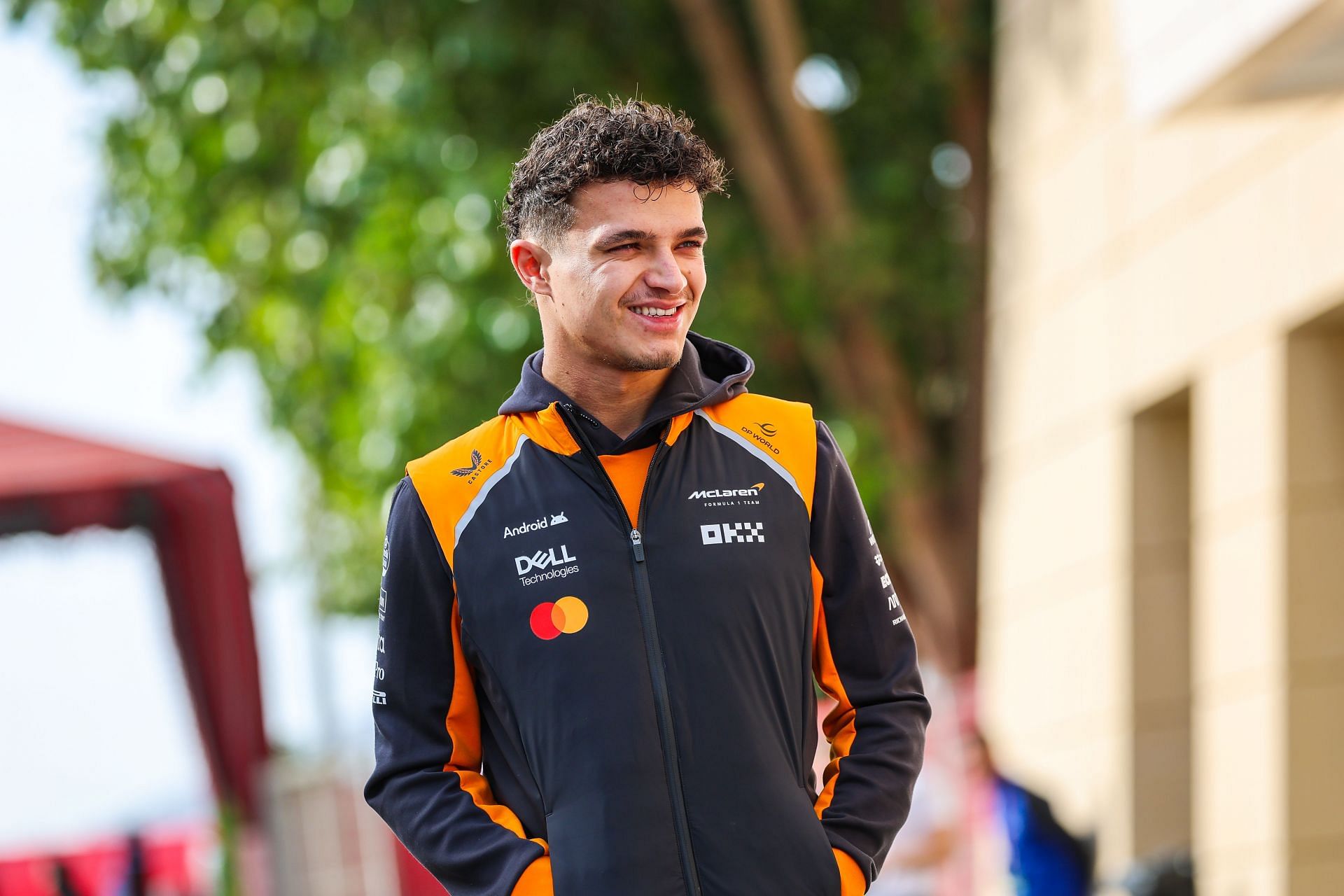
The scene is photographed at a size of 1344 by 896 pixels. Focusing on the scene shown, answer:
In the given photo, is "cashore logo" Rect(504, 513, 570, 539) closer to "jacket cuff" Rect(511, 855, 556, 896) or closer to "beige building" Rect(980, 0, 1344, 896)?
"jacket cuff" Rect(511, 855, 556, 896)

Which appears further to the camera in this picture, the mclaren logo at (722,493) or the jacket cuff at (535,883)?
the mclaren logo at (722,493)

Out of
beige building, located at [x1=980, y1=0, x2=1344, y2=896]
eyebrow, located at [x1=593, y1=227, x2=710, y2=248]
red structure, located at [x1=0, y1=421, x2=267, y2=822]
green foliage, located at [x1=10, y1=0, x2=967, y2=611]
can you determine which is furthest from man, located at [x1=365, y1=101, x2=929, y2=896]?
green foliage, located at [x1=10, y1=0, x2=967, y2=611]

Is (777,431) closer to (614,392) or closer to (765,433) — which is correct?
(765,433)

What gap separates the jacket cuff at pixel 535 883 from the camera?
2.68 m

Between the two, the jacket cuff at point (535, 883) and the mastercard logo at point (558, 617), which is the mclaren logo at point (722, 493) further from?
the jacket cuff at point (535, 883)

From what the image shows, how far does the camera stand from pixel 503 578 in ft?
9.16

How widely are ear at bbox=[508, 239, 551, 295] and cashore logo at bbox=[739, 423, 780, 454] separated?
371 mm

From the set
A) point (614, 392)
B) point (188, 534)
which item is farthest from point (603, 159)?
point (188, 534)

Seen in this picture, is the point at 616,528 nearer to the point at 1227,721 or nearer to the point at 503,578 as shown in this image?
the point at 503,578

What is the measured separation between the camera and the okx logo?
A: 2.79 metres

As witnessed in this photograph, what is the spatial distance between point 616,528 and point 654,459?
0.41ft

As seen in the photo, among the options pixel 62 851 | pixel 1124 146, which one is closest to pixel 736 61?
pixel 1124 146

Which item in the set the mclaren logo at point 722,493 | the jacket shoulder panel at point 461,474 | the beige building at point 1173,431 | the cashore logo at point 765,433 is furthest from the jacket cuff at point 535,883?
the beige building at point 1173,431

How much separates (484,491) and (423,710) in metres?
0.33
